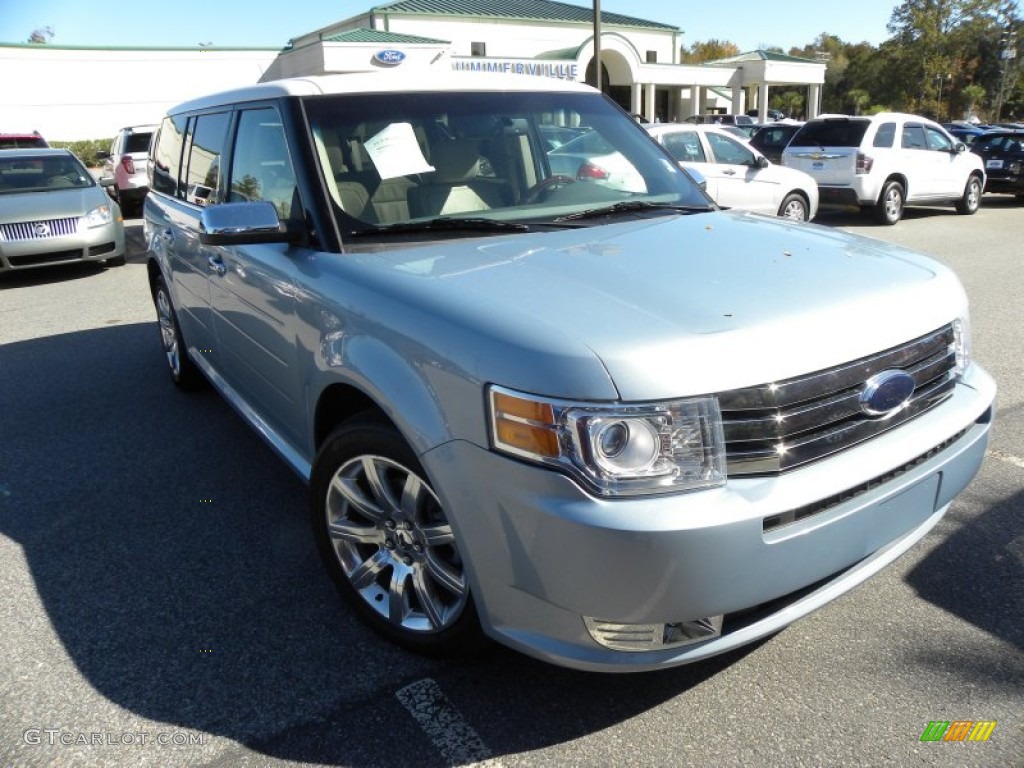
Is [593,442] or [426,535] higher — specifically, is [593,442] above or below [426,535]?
above

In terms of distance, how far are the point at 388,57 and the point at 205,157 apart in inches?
968

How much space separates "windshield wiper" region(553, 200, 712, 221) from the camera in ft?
10.9

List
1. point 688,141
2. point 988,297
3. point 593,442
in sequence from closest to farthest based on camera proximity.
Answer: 1. point 593,442
2. point 988,297
3. point 688,141

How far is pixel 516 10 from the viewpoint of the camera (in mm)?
43344

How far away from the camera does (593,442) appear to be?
1996 mm

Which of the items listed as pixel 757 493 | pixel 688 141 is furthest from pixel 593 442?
pixel 688 141

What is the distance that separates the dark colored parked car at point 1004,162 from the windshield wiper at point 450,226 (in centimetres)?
1734

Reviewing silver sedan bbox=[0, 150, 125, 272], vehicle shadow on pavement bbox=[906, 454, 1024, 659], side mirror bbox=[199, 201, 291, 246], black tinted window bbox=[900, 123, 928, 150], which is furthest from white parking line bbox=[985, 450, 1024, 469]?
black tinted window bbox=[900, 123, 928, 150]

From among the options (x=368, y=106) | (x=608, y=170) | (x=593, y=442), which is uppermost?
(x=368, y=106)

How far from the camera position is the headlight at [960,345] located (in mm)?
2717

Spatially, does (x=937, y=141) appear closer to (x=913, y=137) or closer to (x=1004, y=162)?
(x=913, y=137)

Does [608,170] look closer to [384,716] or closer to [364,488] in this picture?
[364,488]

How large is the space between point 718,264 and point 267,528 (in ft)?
7.74

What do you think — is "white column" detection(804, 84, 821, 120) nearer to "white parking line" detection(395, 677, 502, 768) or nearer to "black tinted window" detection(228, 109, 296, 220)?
"black tinted window" detection(228, 109, 296, 220)
